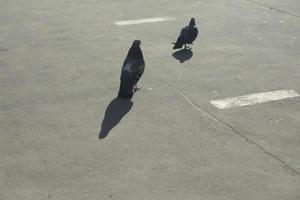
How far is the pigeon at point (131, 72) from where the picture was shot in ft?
34.1

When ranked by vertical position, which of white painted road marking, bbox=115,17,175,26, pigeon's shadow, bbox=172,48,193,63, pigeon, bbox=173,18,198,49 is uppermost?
pigeon, bbox=173,18,198,49

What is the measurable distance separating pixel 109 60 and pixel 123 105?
2870mm

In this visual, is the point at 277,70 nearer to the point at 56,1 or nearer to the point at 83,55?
the point at 83,55

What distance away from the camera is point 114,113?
10094 millimetres

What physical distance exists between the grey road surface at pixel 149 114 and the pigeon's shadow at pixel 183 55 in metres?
0.17

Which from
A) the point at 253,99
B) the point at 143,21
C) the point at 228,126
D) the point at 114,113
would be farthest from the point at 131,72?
the point at 143,21

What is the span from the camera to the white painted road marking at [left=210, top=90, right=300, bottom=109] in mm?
10500

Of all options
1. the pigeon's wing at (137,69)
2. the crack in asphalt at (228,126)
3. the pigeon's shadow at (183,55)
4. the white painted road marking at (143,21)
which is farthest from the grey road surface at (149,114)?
the pigeon's wing at (137,69)

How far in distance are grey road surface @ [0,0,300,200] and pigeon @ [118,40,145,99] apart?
0.74 feet

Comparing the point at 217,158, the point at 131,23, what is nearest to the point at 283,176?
the point at 217,158

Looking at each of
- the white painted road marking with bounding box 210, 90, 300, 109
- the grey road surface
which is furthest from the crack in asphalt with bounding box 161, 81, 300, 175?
the white painted road marking with bounding box 210, 90, 300, 109

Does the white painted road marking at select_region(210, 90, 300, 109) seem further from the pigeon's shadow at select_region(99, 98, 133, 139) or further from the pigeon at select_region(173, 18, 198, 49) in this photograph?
the pigeon at select_region(173, 18, 198, 49)

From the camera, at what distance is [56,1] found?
1911cm

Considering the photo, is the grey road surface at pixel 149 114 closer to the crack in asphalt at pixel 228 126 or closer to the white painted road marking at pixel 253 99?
the crack in asphalt at pixel 228 126
